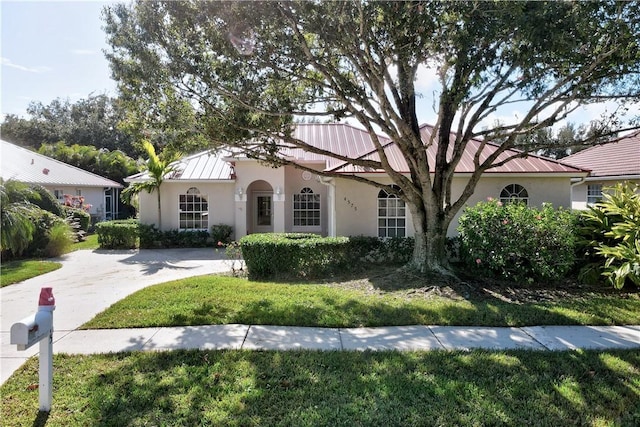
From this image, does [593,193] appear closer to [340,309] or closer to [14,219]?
[340,309]

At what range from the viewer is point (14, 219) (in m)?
12.5

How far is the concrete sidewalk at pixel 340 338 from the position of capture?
5.39 meters

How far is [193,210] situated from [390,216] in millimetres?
9691

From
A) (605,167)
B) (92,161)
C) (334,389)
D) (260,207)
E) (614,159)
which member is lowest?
(334,389)

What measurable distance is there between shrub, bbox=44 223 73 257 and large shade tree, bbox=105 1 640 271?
322 inches

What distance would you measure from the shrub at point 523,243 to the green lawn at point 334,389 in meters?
3.67

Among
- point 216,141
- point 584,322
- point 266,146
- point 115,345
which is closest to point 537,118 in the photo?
point 584,322

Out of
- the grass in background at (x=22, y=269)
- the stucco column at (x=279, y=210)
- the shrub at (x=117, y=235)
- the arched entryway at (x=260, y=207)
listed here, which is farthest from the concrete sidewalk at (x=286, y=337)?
the arched entryway at (x=260, y=207)

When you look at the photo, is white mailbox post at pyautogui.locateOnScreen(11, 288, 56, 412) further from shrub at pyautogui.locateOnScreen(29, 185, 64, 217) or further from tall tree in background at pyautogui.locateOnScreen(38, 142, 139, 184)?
tall tree in background at pyautogui.locateOnScreen(38, 142, 139, 184)

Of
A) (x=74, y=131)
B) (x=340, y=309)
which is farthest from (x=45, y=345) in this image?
(x=74, y=131)

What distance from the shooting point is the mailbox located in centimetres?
339

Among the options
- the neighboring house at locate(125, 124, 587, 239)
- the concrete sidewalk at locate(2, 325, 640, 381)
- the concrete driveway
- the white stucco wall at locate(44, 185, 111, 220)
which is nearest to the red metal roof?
the neighboring house at locate(125, 124, 587, 239)

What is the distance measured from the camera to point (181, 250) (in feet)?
54.7

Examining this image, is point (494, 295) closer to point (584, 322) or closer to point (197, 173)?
point (584, 322)
